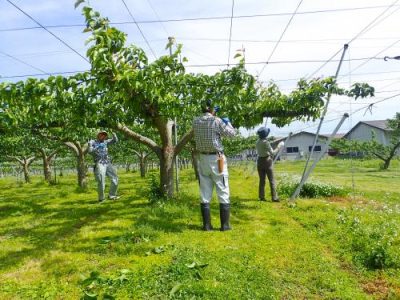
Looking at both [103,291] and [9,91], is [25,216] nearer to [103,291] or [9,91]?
[9,91]

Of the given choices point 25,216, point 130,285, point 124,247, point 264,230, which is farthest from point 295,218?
point 25,216

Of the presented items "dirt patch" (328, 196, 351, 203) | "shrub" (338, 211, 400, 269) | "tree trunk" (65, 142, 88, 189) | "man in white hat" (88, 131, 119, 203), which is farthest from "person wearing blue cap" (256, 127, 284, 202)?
"tree trunk" (65, 142, 88, 189)

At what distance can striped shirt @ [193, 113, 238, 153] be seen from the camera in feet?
22.9

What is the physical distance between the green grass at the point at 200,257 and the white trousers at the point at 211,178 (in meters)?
0.67

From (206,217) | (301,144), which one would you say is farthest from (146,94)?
(301,144)

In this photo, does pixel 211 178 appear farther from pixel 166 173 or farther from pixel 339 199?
pixel 339 199

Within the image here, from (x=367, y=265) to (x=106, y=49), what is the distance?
5.10 metres

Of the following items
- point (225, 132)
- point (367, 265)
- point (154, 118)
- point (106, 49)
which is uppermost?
point (106, 49)

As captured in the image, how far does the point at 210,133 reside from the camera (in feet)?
22.9

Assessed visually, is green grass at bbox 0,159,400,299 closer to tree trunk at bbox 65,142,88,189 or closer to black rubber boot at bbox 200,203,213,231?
black rubber boot at bbox 200,203,213,231

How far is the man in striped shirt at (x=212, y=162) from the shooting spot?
6.95m

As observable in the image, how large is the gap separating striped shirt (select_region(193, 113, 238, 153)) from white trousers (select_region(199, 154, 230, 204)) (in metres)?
0.16

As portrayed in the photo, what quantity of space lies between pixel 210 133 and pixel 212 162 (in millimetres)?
540

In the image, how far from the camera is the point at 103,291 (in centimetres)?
431
